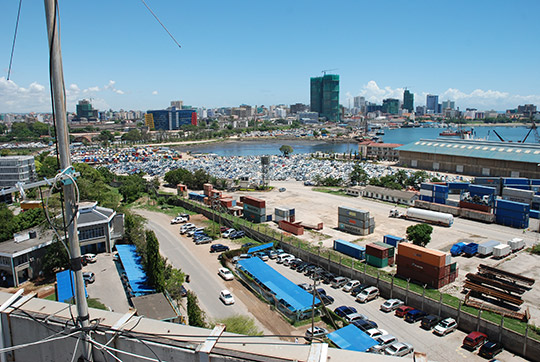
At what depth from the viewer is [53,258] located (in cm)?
816

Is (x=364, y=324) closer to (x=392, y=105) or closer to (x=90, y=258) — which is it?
(x=90, y=258)

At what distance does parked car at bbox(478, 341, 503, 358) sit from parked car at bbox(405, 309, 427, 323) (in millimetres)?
1073

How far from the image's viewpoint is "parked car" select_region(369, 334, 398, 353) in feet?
17.4

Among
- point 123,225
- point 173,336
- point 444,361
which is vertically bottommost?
point 444,361

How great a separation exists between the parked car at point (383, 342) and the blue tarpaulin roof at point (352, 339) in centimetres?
7

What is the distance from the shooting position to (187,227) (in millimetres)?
11484

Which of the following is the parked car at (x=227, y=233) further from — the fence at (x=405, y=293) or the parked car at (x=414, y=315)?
the parked car at (x=414, y=315)

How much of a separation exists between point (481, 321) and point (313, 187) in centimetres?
1256

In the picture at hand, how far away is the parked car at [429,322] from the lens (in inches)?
241

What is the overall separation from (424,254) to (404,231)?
3478mm

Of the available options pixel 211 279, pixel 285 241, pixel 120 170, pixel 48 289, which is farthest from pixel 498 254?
pixel 120 170

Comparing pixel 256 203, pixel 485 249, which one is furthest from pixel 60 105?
pixel 256 203

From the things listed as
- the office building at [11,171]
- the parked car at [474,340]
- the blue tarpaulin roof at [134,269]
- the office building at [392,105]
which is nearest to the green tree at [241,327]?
the blue tarpaulin roof at [134,269]

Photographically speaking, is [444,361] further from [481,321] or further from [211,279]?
[211,279]
